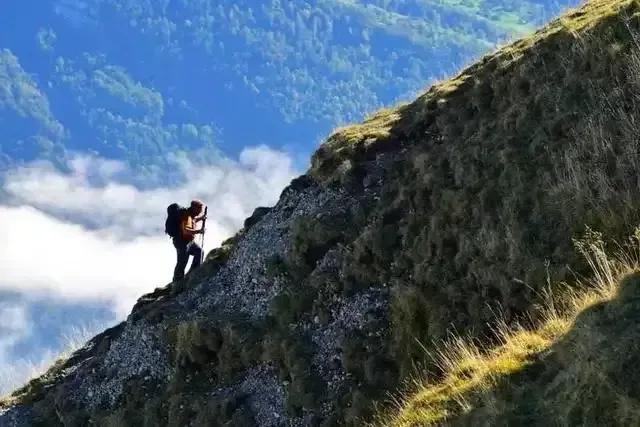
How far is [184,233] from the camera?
89.6 feet

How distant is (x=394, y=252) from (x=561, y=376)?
1044 centimetres

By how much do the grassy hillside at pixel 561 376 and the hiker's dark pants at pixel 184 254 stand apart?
16760 millimetres

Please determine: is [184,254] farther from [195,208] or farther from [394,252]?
[394,252]

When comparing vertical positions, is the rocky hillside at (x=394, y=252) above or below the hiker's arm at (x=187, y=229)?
below

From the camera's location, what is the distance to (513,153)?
1820 centimetres

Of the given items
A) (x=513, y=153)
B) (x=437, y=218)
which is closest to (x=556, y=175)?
(x=513, y=153)

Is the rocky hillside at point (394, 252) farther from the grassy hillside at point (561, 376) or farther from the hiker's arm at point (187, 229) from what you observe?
the grassy hillside at point (561, 376)

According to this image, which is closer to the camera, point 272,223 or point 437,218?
point 437,218

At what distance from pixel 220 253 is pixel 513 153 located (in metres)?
11.5

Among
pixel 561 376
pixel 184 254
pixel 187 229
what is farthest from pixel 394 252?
pixel 561 376

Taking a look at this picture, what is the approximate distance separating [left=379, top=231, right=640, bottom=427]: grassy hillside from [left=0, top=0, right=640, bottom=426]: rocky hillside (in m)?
2.60

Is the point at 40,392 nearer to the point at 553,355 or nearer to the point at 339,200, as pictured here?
the point at 339,200

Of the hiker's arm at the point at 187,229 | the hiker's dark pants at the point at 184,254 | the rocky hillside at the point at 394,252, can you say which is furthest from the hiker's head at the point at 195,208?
the rocky hillside at the point at 394,252

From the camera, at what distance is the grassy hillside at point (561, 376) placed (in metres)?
8.62
